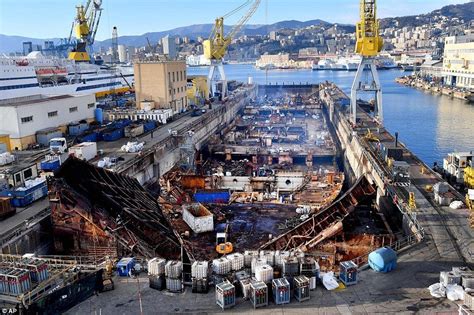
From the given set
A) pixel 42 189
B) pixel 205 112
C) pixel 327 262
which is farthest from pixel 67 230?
pixel 205 112

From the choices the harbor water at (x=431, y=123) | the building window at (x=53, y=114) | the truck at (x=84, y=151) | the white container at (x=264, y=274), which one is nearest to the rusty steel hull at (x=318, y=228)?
the white container at (x=264, y=274)

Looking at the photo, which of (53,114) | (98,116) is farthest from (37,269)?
(98,116)

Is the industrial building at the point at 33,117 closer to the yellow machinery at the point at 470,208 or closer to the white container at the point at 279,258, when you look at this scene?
the white container at the point at 279,258

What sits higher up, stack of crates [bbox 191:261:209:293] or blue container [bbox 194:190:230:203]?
stack of crates [bbox 191:261:209:293]

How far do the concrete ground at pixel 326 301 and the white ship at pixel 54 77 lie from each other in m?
48.9

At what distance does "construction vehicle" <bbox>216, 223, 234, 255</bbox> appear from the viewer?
1947 cm

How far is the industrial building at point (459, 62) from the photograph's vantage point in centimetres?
9938

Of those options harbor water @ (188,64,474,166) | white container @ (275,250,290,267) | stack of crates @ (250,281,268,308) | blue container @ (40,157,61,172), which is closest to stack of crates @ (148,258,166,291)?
stack of crates @ (250,281,268,308)

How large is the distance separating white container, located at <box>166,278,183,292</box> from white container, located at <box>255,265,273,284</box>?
7.84 ft

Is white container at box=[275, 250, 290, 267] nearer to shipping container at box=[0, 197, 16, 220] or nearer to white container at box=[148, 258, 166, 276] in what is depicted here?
white container at box=[148, 258, 166, 276]

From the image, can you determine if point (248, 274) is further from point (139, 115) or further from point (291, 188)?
point (139, 115)

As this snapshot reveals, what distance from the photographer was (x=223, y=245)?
19625 millimetres

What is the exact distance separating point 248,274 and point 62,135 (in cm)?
3329

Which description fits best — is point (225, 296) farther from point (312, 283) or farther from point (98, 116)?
point (98, 116)
